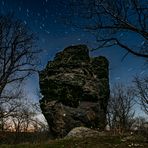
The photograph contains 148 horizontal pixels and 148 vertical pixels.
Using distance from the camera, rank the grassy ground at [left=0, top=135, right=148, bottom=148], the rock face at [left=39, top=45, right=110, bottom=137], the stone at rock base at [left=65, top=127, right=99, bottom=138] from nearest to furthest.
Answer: the grassy ground at [left=0, top=135, right=148, bottom=148], the stone at rock base at [left=65, top=127, right=99, bottom=138], the rock face at [left=39, top=45, right=110, bottom=137]

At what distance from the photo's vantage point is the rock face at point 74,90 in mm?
21281

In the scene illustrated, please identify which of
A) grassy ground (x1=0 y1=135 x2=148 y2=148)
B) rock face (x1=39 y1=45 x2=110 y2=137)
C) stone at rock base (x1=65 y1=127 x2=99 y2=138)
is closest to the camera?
grassy ground (x1=0 y1=135 x2=148 y2=148)

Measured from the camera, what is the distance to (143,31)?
46.1ft

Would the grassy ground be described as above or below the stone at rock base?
below

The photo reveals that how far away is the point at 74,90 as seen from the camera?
2327 centimetres

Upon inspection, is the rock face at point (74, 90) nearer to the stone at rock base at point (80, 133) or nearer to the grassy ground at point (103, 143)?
the stone at rock base at point (80, 133)

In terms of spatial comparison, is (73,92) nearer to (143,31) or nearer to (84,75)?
(84,75)

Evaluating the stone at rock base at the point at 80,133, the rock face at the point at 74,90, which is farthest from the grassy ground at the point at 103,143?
the rock face at the point at 74,90

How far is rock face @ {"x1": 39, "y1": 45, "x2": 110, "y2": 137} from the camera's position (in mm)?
21281

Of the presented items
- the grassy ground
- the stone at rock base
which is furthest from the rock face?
the grassy ground

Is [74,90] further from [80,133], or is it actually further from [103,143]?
[103,143]

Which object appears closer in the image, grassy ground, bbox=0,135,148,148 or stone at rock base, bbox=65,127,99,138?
grassy ground, bbox=0,135,148,148

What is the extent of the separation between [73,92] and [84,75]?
1715 millimetres

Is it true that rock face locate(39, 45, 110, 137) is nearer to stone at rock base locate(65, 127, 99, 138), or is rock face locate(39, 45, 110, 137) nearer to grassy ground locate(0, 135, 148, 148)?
stone at rock base locate(65, 127, 99, 138)
